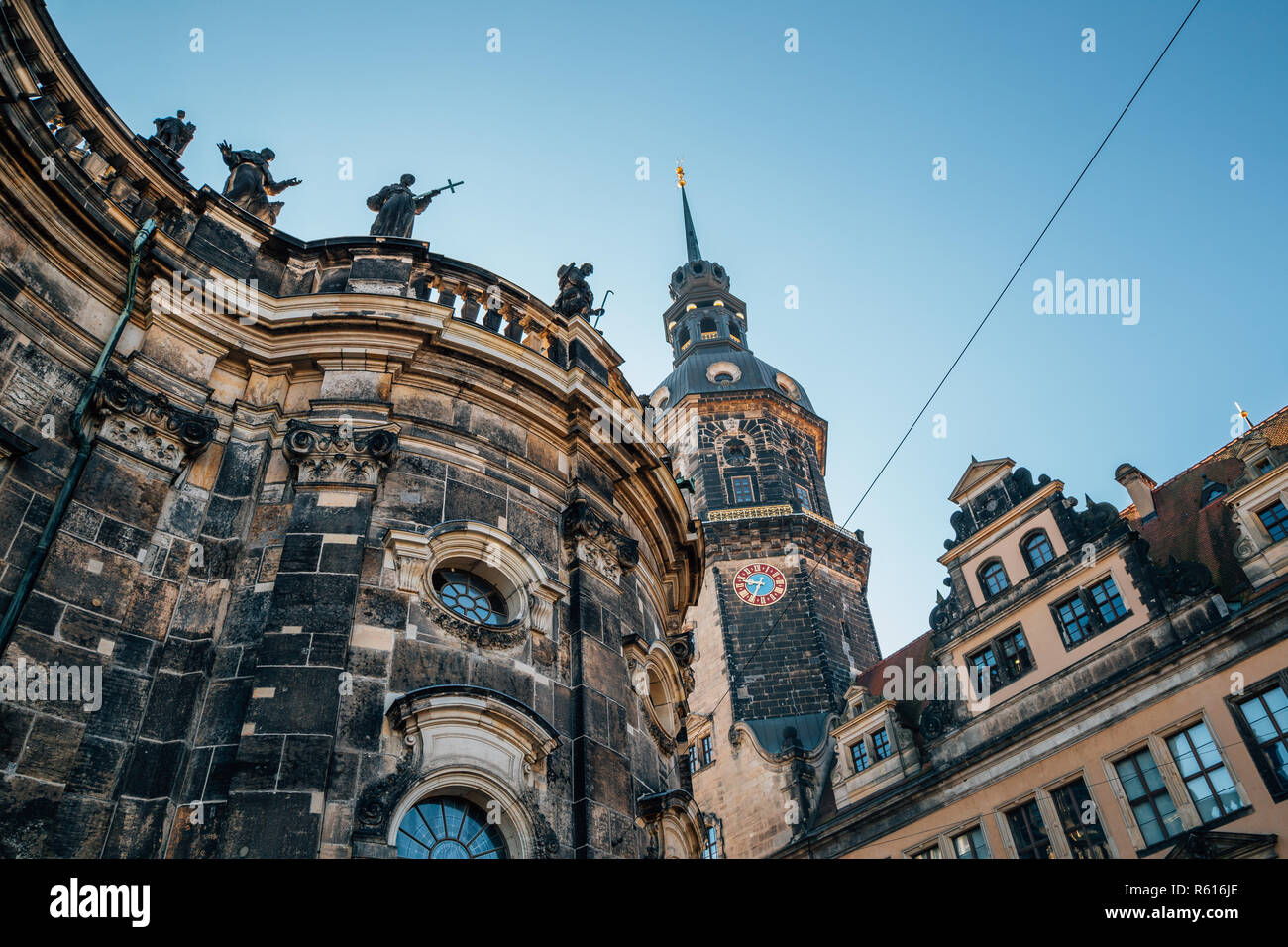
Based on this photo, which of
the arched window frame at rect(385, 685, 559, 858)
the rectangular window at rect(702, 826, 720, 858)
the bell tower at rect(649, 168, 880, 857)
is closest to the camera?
the arched window frame at rect(385, 685, 559, 858)

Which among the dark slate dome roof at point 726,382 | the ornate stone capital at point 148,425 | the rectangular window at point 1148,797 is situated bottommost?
the rectangular window at point 1148,797

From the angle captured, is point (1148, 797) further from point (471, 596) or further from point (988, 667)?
point (471, 596)

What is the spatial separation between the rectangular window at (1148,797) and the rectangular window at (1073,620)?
305 cm

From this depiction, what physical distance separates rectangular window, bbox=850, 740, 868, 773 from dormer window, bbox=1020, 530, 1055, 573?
6.89 metres

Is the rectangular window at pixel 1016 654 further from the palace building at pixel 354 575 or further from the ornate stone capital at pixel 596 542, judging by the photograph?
the ornate stone capital at pixel 596 542

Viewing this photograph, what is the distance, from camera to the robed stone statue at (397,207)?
14.4 metres

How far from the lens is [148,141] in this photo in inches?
498

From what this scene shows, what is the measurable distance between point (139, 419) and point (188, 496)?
36.4 inches

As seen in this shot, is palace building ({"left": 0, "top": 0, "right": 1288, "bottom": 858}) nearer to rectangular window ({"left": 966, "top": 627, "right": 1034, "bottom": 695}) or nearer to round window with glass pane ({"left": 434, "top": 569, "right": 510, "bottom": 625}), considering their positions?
round window with glass pane ({"left": 434, "top": 569, "right": 510, "bottom": 625})

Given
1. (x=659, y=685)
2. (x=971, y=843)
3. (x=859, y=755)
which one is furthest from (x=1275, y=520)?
(x=659, y=685)

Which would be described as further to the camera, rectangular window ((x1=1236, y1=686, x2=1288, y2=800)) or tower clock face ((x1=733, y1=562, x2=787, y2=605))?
tower clock face ((x1=733, y1=562, x2=787, y2=605))

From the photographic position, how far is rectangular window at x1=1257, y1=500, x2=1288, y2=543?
19.0 meters

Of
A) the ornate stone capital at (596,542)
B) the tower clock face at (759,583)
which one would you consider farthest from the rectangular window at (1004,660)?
the ornate stone capital at (596,542)

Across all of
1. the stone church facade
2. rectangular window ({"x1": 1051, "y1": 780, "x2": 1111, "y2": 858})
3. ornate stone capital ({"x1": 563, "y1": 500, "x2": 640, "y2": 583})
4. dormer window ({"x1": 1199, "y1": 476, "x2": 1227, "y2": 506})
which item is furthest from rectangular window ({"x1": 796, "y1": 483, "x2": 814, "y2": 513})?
ornate stone capital ({"x1": 563, "y1": 500, "x2": 640, "y2": 583})
